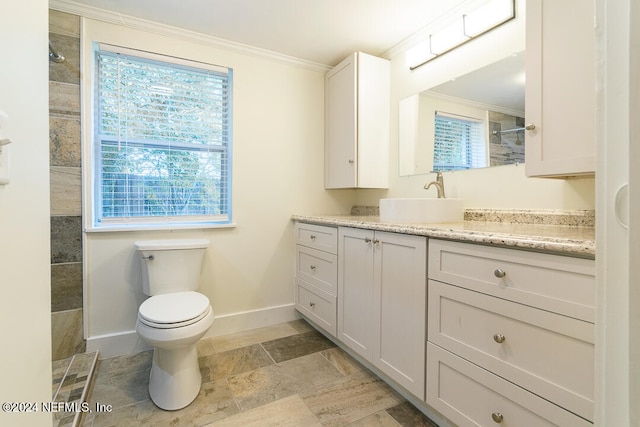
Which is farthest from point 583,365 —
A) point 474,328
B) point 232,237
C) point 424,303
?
point 232,237

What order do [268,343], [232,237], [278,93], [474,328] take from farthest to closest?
1. [278,93]
2. [232,237]
3. [268,343]
4. [474,328]

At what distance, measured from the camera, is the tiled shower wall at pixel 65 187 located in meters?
1.81

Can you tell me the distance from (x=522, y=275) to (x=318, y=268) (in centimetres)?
139

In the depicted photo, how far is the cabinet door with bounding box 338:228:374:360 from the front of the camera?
1676 mm

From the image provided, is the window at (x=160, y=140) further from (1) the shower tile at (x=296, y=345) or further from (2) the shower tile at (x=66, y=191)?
(1) the shower tile at (x=296, y=345)

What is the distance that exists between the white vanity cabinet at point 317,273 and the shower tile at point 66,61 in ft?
5.70

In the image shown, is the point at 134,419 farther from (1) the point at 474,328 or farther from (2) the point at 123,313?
(1) the point at 474,328

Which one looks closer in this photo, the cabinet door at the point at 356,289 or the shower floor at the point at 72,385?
the shower floor at the point at 72,385

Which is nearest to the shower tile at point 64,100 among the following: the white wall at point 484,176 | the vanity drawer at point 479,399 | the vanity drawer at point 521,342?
the white wall at point 484,176

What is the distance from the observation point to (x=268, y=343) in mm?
2166

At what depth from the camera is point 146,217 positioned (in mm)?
2084

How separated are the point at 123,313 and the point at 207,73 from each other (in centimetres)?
178

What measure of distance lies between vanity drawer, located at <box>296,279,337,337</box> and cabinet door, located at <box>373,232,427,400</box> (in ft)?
1.48

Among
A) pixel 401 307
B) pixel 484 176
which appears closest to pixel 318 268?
pixel 401 307
